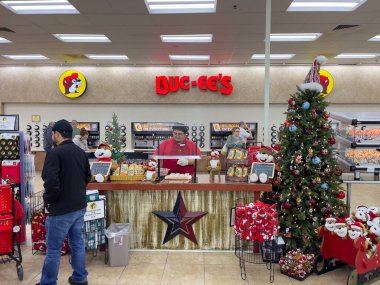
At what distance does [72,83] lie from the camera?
10664 millimetres

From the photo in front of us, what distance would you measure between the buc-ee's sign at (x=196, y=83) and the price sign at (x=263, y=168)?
6.36m

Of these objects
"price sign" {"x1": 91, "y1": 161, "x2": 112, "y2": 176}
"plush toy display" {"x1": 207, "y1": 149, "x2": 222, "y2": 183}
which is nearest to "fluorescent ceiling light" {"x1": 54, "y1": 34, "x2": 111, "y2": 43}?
"price sign" {"x1": 91, "y1": 161, "x2": 112, "y2": 176}

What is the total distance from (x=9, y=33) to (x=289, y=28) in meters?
5.77

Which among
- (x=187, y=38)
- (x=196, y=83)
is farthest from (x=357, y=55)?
(x=187, y=38)

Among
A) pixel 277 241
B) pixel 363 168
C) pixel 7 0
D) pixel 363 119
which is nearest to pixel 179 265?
pixel 277 241

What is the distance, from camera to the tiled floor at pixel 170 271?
144 inches

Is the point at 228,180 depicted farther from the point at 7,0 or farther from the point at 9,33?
the point at 9,33

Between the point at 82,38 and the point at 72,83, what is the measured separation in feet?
11.2

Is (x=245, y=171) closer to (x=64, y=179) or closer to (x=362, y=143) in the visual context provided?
(x=362, y=143)

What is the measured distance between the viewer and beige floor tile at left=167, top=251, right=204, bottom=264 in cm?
412

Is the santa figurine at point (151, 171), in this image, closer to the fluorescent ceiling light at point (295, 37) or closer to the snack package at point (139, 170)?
the snack package at point (139, 170)

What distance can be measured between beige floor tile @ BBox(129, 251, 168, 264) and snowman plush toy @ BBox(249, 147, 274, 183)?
1.49 meters

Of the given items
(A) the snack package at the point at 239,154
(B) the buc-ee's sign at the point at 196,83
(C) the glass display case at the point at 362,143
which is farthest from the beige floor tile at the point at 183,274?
(B) the buc-ee's sign at the point at 196,83

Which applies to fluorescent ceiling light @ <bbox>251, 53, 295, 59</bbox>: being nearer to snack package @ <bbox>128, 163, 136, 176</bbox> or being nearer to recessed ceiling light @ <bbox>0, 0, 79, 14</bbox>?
recessed ceiling light @ <bbox>0, 0, 79, 14</bbox>
